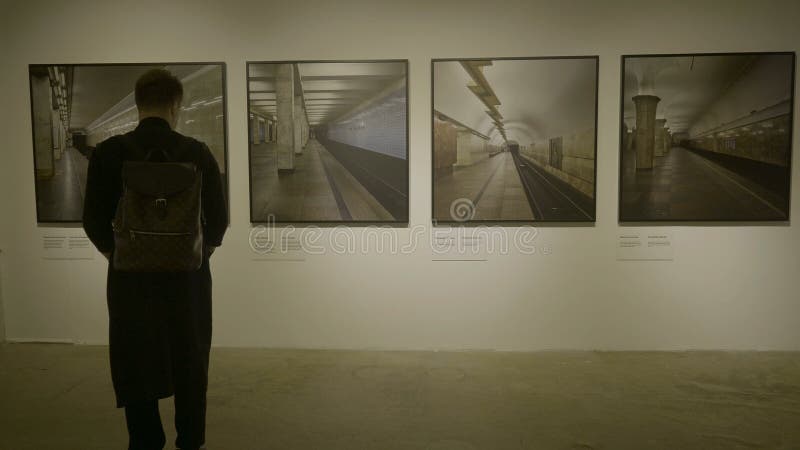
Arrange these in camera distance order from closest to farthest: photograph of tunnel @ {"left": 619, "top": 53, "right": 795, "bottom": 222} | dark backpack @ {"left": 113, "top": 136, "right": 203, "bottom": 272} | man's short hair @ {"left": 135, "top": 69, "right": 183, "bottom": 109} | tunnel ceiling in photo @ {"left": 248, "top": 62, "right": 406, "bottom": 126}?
dark backpack @ {"left": 113, "top": 136, "right": 203, "bottom": 272}
man's short hair @ {"left": 135, "top": 69, "right": 183, "bottom": 109}
photograph of tunnel @ {"left": 619, "top": 53, "right": 795, "bottom": 222}
tunnel ceiling in photo @ {"left": 248, "top": 62, "right": 406, "bottom": 126}

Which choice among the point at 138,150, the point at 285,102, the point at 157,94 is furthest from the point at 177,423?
the point at 285,102

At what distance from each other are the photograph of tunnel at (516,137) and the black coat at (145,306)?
2.26 m

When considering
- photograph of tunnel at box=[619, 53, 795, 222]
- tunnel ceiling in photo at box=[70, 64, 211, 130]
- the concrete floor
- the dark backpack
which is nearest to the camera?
the dark backpack

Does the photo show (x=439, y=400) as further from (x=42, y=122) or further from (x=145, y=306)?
(x=42, y=122)

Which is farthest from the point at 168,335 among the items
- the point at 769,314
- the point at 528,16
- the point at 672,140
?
the point at 769,314

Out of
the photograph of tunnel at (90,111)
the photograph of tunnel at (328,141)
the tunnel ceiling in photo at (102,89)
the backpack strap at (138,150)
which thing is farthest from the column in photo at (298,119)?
the backpack strap at (138,150)

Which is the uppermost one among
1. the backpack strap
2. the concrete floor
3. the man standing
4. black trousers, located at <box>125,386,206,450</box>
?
the backpack strap

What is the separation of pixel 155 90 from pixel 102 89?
242cm

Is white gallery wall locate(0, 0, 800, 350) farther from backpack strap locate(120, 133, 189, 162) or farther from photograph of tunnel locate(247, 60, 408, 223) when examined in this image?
backpack strap locate(120, 133, 189, 162)

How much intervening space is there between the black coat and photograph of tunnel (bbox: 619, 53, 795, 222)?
10.2ft

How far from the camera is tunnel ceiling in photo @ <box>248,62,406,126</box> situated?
4438 mm

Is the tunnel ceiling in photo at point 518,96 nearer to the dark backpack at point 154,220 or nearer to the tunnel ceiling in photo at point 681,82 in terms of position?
the tunnel ceiling in photo at point 681,82

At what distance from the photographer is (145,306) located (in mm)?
2469

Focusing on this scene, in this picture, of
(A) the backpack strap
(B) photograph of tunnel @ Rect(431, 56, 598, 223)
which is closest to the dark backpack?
(A) the backpack strap
